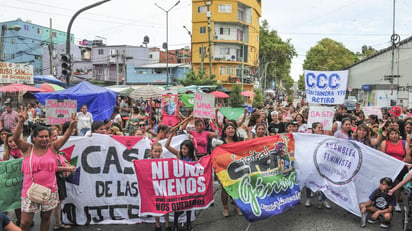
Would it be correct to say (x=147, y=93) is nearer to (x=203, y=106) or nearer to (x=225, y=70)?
(x=203, y=106)

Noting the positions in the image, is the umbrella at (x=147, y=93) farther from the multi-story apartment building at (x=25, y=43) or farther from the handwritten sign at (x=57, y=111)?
the multi-story apartment building at (x=25, y=43)

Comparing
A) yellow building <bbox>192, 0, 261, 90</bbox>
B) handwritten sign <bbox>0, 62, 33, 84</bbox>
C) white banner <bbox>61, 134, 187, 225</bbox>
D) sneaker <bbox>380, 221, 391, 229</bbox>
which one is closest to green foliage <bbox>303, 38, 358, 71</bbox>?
yellow building <bbox>192, 0, 261, 90</bbox>

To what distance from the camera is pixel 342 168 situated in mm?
5359

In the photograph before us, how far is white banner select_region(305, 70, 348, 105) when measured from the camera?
7.95m

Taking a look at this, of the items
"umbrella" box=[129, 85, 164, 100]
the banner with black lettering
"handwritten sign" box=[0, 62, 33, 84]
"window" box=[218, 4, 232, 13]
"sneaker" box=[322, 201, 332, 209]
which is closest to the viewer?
the banner with black lettering

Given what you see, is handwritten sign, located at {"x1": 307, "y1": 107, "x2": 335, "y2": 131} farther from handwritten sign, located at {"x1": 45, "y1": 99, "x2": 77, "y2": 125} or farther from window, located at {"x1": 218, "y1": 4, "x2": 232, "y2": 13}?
window, located at {"x1": 218, "y1": 4, "x2": 232, "y2": 13}

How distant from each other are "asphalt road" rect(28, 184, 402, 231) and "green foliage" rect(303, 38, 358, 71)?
56.7m

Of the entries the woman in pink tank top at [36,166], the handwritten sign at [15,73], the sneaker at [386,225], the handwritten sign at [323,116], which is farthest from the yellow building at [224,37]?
the woman in pink tank top at [36,166]

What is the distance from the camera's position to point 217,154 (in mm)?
5125

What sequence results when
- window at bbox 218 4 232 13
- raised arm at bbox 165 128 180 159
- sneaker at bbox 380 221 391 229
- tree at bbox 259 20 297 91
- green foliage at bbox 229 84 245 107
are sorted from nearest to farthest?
sneaker at bbox 380 221 391 229, raised arm at bbox 165 128 180 159, green foliage at bbox 229 84 245 107, window at bbox 218 4 232 13, tree at bbox 259 20 297 91

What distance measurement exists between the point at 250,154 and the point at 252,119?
9.33 ft

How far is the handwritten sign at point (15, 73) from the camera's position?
759 inches

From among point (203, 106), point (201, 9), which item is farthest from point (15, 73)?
point (201, 9)

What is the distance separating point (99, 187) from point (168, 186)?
46.9 inches
